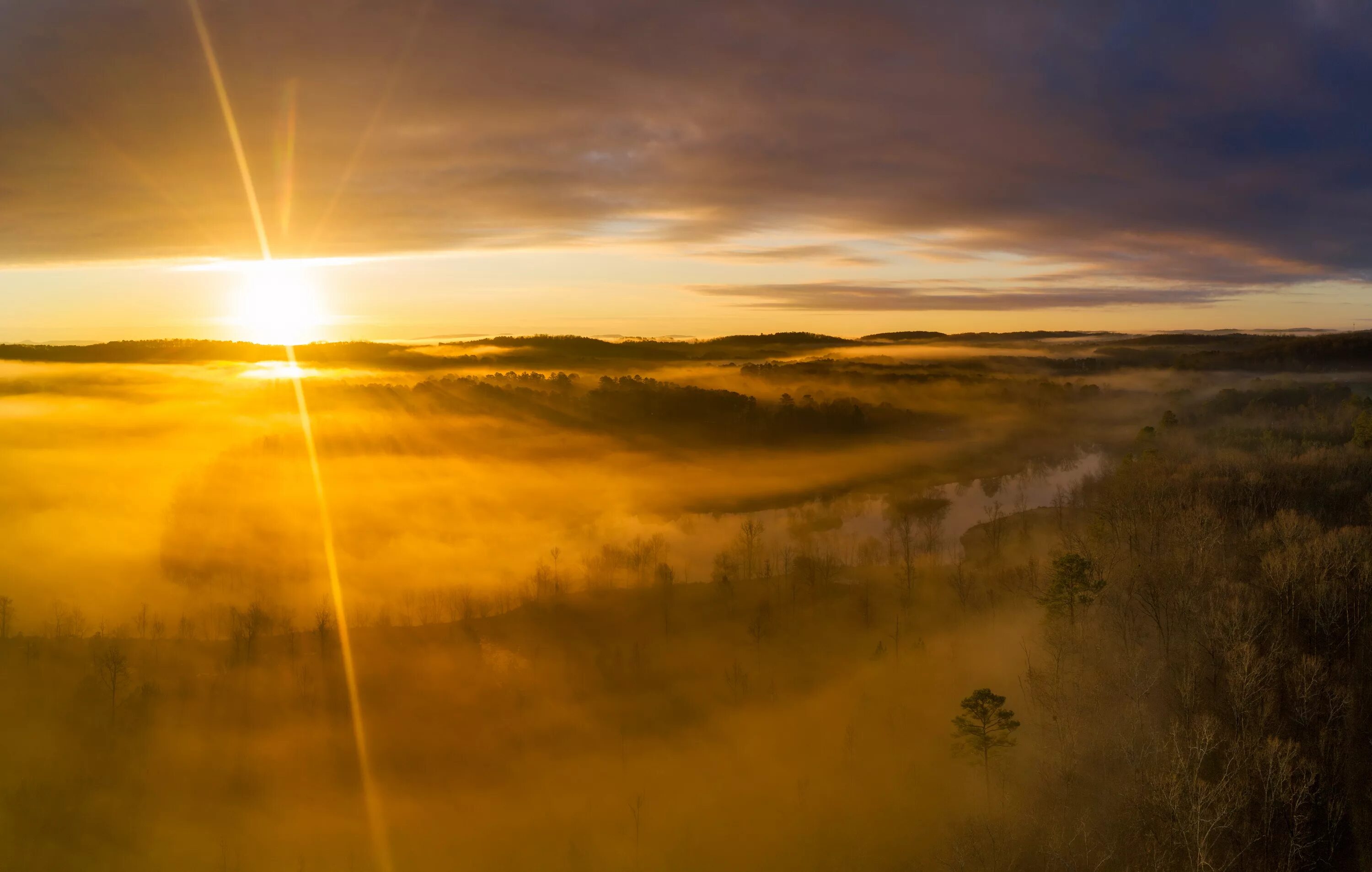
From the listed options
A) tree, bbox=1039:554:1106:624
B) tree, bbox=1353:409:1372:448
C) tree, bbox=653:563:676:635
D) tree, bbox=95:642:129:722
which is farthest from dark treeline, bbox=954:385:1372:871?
tree, bbox=95:642:129:722

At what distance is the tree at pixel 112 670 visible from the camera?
95.6 metres

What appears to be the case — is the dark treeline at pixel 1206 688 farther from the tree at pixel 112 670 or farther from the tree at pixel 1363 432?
the tree at pixel 112 670

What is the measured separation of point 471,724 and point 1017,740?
6193 cm

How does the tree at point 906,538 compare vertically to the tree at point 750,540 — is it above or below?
above

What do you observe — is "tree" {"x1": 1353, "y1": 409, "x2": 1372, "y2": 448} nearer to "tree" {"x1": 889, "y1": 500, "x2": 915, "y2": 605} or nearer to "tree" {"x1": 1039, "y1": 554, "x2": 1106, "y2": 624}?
"tree" {"x1": 1039, "y1": 554, "x2": 1106, "y2": 624}

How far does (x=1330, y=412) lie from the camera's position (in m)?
124

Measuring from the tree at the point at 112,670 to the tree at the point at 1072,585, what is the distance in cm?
9950

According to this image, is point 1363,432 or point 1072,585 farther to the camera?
point 1363,432

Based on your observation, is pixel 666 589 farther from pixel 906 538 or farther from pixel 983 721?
pixel 983 721

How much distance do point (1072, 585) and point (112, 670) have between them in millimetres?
107022

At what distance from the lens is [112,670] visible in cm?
9981


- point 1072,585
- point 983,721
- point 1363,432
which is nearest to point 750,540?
point 1363,432

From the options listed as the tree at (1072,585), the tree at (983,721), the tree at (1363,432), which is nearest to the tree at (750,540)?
the tree at (1072,585)

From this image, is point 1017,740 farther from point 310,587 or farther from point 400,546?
point 400,546
